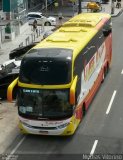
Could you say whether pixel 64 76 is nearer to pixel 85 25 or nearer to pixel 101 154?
pixel 101 154

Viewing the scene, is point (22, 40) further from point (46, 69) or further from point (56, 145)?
point (56, 145)

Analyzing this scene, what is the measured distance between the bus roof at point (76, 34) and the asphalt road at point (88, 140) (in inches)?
124

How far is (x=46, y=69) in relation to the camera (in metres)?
18.2

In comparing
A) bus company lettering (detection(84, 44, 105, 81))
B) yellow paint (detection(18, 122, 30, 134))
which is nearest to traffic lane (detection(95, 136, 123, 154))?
yellow paint (detection(18, 122, 30, 134))

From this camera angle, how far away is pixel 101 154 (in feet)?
56.9

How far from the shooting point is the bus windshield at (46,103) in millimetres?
18172

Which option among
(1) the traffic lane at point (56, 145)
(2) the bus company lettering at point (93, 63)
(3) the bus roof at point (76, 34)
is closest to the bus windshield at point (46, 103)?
(1) the traffic lane at point (56, 145)

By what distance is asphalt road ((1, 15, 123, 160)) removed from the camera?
693 inches

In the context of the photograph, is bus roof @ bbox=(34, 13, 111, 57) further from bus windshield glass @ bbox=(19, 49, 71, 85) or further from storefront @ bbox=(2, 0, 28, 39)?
storefront @ bbox=(2, 0, 28, 39)

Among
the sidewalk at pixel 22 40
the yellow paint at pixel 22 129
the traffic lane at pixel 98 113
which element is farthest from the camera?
the sidewalk at pixel 22 40

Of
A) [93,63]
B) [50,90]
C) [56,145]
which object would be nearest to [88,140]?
[56,145]

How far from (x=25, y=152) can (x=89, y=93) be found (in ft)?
17.7

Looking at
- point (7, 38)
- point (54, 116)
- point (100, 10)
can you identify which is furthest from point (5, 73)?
point (100, 10)

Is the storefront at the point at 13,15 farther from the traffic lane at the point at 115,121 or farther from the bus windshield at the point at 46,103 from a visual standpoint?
the bus windshield at the point at 46,103
